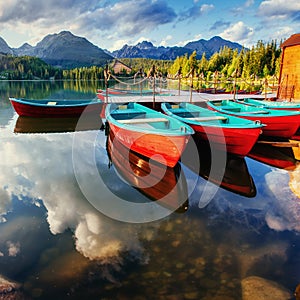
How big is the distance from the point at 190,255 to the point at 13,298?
2797mm

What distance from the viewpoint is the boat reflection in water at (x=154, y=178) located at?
6.76m

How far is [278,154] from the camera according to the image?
10547mm

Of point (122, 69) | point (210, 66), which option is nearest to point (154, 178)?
point (210, 66)

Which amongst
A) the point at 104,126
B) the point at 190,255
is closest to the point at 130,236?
the point at 190,255

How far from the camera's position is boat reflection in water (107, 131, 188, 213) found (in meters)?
6.76

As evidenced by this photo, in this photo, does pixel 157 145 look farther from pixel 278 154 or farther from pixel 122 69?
pixel 122 69

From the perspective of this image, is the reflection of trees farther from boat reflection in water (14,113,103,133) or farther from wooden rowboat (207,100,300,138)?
boat reflection in water (14,113,103,133)

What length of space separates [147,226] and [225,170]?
4265 millimetres

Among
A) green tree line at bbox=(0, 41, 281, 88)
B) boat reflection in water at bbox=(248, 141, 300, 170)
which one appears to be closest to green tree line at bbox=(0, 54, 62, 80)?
green tree line at bbox=(0, 41, 281, 88)

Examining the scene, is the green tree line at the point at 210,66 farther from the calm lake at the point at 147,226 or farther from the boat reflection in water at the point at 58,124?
the calm lake at the point at 147,226

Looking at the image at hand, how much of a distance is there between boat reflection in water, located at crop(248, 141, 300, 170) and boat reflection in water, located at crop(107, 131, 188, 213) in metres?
3.56

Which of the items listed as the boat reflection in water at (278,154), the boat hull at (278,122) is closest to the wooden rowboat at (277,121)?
the boat hull at (278,122)

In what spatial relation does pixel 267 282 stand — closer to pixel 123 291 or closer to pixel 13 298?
pixel 123 291

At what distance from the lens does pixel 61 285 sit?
12.8 feet
